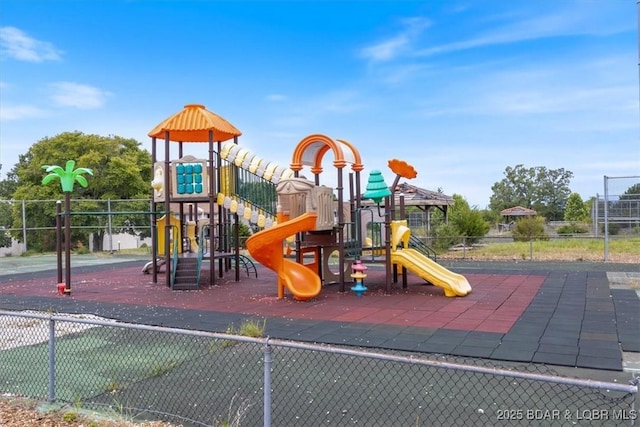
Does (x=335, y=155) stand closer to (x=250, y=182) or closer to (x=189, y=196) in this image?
(x=250, y=182)

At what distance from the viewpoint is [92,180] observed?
30781 millimetres

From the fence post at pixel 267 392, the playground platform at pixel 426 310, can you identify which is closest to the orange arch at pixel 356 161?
the playground platform at pixel 426 310

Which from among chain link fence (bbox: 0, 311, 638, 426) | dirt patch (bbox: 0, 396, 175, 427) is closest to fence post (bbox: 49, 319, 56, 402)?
chain link fence (bbox: 0, 311, 638, 426)

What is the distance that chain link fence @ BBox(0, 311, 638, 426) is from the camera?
4.05m

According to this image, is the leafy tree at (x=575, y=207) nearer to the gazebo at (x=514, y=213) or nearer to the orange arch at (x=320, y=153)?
the gazebo at (x=514, y=213)

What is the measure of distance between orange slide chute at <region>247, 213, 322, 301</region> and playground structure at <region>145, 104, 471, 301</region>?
2cm

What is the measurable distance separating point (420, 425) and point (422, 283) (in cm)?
860

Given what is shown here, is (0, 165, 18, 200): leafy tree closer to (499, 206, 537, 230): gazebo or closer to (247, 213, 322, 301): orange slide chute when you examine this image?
(247, 213, 322, 301): orange slide chute

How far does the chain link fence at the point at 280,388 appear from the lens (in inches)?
159

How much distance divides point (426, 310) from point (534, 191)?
59.6 meters

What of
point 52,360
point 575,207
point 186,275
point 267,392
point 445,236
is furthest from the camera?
point 575,207

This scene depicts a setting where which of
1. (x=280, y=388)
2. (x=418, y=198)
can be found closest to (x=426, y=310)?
(x=280, y=388)

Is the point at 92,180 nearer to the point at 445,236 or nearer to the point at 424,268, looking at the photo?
the point at 445,236

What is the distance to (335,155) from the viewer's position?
11.0 meters
